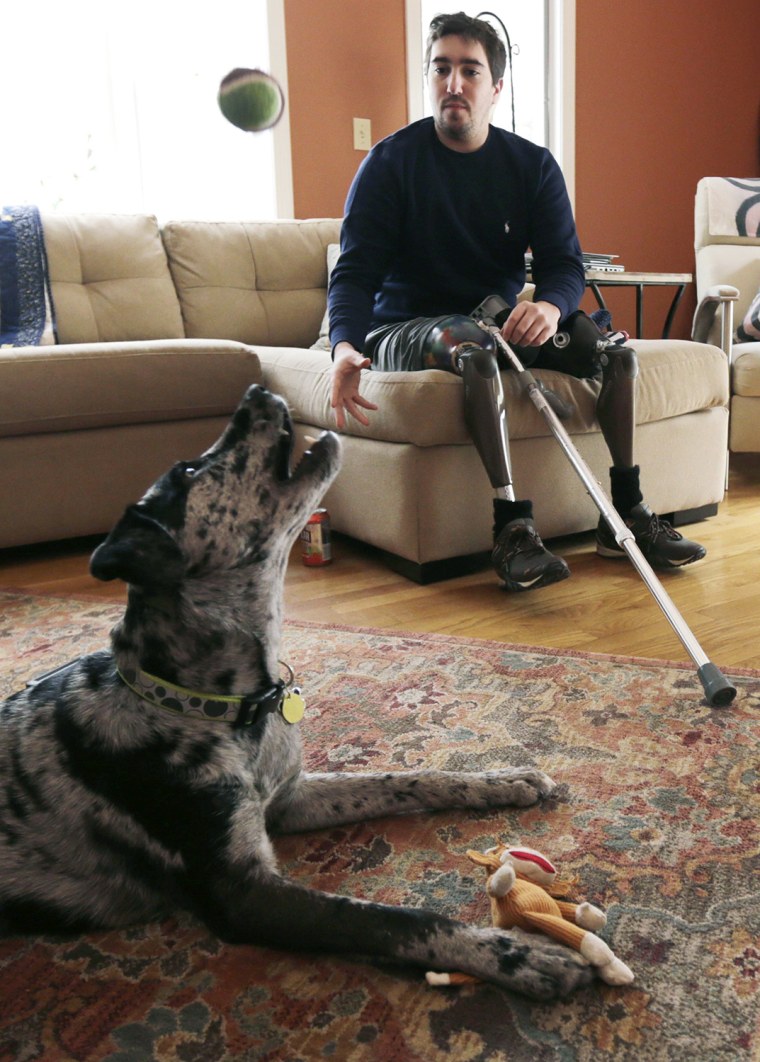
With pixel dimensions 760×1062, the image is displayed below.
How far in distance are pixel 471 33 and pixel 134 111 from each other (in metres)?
2.21

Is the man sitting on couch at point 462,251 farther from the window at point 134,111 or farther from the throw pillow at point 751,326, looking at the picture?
the window at point 134,111

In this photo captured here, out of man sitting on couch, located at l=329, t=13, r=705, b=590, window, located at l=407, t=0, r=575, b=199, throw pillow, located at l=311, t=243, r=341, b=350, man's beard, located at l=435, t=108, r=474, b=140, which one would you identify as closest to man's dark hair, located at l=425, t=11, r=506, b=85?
man sitting on couch, located at l=329, t=13, r=705, b=590

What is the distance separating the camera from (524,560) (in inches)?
81.3

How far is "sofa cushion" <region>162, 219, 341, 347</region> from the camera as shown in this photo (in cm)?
341

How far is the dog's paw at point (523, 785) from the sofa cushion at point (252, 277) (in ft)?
8.36

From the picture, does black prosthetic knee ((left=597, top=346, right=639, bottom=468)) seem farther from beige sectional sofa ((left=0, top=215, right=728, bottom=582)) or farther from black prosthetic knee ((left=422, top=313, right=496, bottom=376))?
black prosthetic knee ((left=422, top=313, right=496, bottom=376))

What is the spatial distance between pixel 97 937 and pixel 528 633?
1.13 metres

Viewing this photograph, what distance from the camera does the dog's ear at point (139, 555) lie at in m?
0.91

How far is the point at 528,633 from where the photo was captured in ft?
6.25

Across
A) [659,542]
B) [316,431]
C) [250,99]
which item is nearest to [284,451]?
[659,542]

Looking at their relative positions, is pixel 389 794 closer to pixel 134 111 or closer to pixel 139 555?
pixel 139 555

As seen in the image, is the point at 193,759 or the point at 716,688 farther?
the point at 716,688

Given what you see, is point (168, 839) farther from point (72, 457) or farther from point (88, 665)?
point (72, 457)

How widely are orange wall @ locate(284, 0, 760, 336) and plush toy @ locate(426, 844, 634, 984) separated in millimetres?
3572
